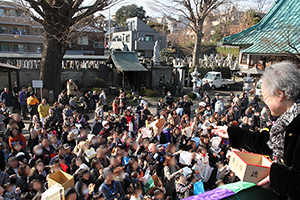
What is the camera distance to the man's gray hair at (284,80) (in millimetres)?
1842

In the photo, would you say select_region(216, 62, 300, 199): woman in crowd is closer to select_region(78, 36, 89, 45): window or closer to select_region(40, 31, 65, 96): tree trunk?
select_region(40, 31, 65, 96): tree trunk

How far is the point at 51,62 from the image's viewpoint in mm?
14961

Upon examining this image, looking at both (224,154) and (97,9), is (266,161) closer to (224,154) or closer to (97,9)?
(224,154)

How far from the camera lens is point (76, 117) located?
29.1 feet

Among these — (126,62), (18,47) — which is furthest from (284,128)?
(18,47)

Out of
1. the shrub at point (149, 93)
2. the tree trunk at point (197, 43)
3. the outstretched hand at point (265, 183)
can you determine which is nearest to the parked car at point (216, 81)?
the tree trunk at point (197, 43)

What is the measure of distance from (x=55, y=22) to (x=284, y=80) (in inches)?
584

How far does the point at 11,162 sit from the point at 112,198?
242 cm

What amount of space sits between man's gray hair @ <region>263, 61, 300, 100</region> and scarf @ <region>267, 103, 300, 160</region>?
12cm

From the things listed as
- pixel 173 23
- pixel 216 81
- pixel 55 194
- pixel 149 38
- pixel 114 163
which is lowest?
pixel 114 163

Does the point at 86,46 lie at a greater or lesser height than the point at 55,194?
greater

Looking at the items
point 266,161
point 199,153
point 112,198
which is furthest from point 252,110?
point 266,161

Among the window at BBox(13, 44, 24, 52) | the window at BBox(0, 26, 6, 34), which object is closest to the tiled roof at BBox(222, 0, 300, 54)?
the window at BBox(13, 44, 24, 52)

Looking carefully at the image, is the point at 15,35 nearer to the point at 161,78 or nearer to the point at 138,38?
the point at 138,38
